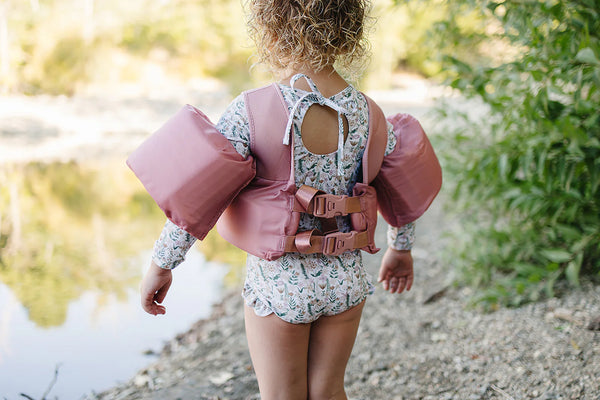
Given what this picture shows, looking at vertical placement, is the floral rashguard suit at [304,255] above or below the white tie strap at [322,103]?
below

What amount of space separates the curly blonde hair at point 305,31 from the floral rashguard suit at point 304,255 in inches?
3.4

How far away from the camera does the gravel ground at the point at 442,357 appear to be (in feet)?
6.77

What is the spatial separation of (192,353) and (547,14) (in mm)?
2529

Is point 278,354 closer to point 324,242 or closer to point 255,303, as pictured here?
point 255,303

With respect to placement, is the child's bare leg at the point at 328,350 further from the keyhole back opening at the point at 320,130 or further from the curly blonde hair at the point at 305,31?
the curly blonde hair at the point at 305,31

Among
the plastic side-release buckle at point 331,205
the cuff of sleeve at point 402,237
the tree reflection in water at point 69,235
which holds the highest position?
the plastic side-release buckle at point 331,205

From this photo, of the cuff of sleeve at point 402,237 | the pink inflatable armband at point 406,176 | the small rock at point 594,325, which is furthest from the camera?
the small rock at point 594,325

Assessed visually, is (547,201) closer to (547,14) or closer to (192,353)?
(547,14)

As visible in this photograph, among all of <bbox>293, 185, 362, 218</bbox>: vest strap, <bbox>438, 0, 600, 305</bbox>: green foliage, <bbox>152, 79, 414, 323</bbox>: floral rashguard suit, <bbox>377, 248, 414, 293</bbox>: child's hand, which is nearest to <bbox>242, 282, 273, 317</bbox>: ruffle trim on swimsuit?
<bbox>152, 79, 414, 323</bbox>: floral rashguard suit

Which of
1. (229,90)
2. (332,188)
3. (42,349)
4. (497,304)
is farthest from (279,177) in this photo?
(229,90)

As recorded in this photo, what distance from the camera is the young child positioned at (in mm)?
1286

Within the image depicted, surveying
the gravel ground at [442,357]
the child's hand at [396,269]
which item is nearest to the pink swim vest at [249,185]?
the child's hand at [396,269]

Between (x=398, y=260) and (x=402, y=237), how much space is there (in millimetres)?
96

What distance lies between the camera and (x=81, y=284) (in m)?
4.23
